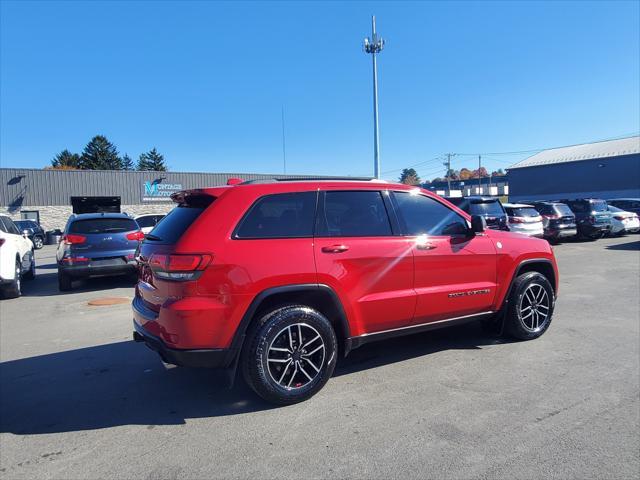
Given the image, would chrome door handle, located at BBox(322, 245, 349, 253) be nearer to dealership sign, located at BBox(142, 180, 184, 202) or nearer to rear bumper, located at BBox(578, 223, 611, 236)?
rear bumper, located at BBox(578, 223, 611, 236)

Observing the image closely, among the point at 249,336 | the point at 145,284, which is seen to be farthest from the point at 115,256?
the point at 249,336

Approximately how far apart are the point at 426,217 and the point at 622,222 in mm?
19504

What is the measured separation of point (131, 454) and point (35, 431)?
970mm

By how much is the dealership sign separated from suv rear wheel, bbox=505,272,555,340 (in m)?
35.8

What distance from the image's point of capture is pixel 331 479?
264 centimetres

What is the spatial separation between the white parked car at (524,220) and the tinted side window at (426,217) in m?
11.4

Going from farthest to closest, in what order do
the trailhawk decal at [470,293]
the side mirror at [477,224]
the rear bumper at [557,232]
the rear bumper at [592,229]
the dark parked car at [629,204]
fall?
the dark parked car at [629,204] < the rear bumper at [592,229] < the rear bumper at [557,232] < the side mirror at [477,224] < the trailhawk decal at [470,293]

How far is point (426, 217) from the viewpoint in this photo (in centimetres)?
447

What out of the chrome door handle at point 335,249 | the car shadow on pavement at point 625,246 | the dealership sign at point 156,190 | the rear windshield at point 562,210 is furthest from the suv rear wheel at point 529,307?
the dealership sign at point 156,190

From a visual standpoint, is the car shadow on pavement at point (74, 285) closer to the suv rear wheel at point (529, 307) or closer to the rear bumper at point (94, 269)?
the rear bumper at point (94, 269)

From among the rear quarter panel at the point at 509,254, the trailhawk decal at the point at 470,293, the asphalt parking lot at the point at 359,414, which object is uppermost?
the rear quarter panel at the point at 509,254

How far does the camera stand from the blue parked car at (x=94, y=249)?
8.86m

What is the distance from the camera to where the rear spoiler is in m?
3.70

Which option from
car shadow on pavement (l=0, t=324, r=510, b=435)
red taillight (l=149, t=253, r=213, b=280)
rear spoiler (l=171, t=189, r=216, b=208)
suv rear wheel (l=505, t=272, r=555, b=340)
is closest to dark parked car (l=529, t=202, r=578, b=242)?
suv rear wheel (l=505, t=272, r=555, b=340)
